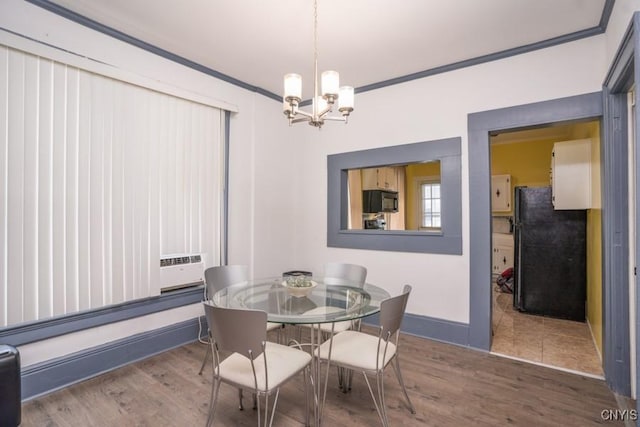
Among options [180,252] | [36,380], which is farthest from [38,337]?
[180,252]

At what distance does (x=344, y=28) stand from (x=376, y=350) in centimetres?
238

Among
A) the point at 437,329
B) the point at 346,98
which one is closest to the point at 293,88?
the point at 346,98

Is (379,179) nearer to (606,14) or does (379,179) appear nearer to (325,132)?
(325,132)

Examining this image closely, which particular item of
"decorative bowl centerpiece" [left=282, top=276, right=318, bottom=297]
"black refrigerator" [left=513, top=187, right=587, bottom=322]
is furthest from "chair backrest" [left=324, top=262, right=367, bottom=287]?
Answer: "black refrigerator" [left=513, top=187, right=587, bottom=322]

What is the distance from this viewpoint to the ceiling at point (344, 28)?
2186 mm

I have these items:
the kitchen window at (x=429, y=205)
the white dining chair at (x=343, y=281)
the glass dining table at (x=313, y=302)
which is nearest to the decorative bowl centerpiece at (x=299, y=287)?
the glass dining table at (x=313, y=302)

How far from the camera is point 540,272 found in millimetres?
3881

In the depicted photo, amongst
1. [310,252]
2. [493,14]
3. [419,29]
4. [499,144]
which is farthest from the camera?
[499,144]

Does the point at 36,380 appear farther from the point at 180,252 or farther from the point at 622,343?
the point at 622,343

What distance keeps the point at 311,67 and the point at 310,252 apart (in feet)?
7.18

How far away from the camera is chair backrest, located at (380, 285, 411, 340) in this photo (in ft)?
5.44

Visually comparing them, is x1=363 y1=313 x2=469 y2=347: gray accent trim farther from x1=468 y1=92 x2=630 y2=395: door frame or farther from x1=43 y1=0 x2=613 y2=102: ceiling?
x1=43 y1=0 x2=613 y2=102: ceiling

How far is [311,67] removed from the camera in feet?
10.2

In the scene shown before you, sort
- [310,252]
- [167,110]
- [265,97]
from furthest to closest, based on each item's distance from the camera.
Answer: [310,252] → [265,97] → [167,110]
